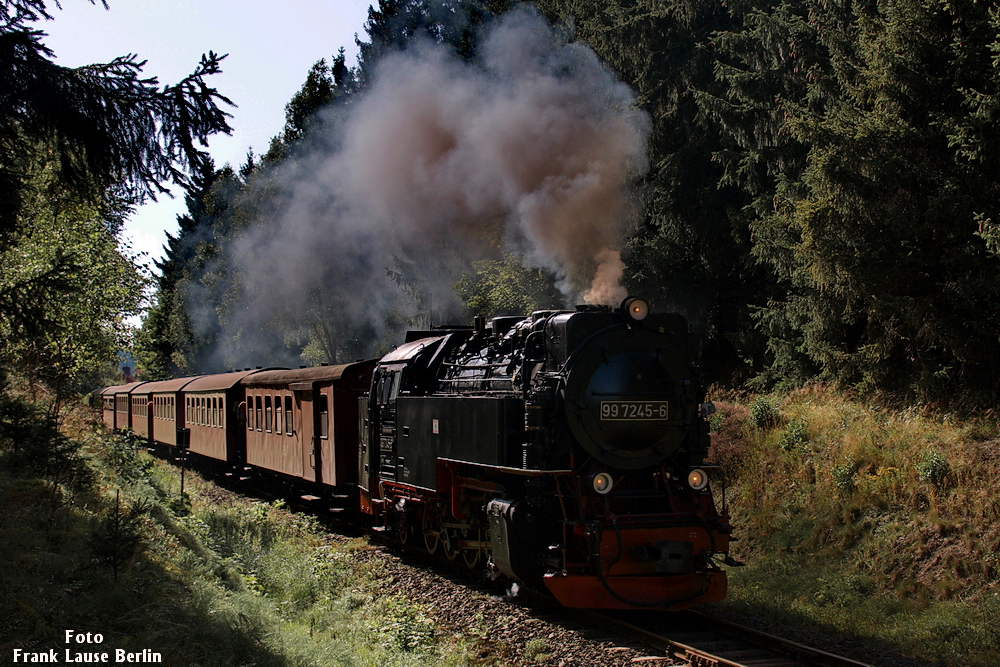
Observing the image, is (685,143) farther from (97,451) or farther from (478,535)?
(97,451)

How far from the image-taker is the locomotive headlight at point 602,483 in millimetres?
7652

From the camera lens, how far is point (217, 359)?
58938 mm

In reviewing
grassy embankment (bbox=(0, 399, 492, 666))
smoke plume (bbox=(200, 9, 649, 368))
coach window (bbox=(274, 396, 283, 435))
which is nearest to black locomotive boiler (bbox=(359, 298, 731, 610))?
grassy embankment (bbox=(0, 399, 492, 666))

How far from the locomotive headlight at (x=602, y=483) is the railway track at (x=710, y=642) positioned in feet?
3.96

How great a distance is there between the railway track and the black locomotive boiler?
0.92 ft

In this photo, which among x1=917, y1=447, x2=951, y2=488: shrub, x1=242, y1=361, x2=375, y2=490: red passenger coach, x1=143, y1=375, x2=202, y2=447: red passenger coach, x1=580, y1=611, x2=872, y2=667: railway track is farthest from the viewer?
x1=143, y1=375, x2=202, y2=447: red passenger coach

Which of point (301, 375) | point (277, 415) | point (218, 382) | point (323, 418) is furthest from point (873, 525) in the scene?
point (218, 382)

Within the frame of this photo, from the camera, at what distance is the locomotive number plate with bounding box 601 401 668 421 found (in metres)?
8.05

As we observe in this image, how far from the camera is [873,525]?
1003cm

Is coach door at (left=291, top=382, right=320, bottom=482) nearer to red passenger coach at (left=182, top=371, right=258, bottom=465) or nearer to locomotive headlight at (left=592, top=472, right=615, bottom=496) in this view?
red passenger coach at (left=182, top=371, right=258, bottom=465)

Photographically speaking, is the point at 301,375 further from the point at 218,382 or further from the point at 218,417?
the point at 218,382

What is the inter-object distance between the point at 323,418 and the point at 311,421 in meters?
0.47

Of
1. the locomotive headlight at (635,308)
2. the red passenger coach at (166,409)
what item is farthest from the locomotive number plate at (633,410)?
the red passenger coach at (166,409)

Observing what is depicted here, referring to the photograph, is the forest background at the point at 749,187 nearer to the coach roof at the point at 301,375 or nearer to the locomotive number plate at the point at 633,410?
the coach roof at the point at 301,375
